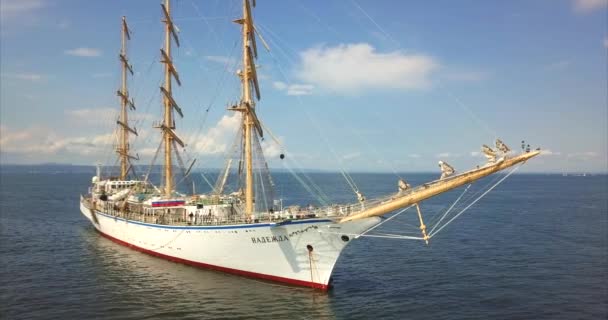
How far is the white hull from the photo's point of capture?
2581 centimetres

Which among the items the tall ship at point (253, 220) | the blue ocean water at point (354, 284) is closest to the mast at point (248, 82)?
the tall ship at point (253, 220)

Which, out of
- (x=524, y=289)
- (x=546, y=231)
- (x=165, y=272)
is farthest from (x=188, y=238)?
(x=546, y=231)

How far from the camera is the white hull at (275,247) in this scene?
2581 centimetres

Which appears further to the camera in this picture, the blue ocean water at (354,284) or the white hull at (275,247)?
the white hull at (275,247)

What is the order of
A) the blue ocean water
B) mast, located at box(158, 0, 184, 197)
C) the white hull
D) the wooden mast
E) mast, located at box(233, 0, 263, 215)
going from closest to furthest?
the wooden mast, the blue ocean water, the white hull, mast, located at box(233, 0, 263, 215), mast, located at box(158, 0, 184, 197)

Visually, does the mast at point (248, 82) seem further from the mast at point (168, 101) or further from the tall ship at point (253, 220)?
the mast at point (168, 101)

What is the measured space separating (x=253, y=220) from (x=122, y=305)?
28.3ft

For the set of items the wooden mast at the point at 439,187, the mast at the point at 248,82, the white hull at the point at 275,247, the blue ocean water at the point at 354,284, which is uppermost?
the mast at the point at 248,82

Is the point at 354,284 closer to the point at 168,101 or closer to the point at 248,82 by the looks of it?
the point at 248,82

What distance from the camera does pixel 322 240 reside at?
85.1 feet

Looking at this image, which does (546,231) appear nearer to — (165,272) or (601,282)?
(601,282)

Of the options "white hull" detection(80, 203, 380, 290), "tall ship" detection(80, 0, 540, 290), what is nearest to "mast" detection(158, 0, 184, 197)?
"tall ship" detection(80, 0, 540, 290)

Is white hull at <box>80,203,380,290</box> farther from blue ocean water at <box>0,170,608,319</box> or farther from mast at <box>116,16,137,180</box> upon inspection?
mast at <box>116,16,137,180</box>

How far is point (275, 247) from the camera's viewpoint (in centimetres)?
2667
